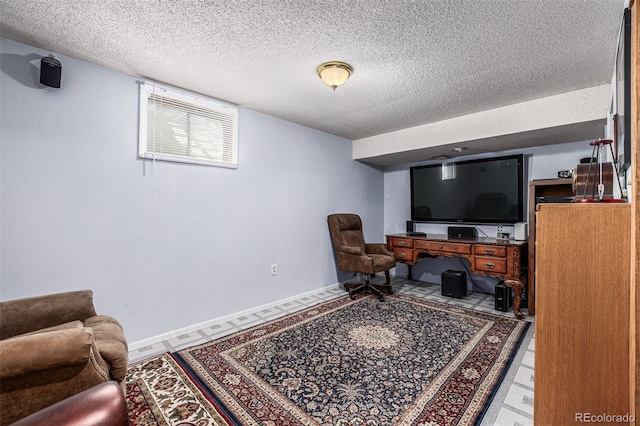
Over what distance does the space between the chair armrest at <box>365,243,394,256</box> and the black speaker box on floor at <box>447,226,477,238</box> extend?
2.95 ft

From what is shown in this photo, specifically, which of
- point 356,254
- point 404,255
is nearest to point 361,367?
point 356,254

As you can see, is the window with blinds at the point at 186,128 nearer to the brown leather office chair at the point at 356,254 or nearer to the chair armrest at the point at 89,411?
the brown leather office chair at the point at 356,254

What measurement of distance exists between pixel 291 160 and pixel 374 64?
1.67 m

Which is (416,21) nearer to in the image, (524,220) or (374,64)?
(374,64)

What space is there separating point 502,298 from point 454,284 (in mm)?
571

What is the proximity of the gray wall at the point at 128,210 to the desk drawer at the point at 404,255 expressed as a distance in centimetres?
136

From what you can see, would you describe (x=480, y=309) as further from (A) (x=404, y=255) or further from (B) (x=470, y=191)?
(B) (x=470, y=191)

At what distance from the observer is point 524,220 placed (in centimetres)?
354

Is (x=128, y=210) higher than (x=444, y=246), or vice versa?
(x=128, y=210)

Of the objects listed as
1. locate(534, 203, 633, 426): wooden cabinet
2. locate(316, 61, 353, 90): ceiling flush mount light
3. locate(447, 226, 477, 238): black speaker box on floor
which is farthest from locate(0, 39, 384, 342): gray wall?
locate(534, 203, 633, 426): wooden cabinet

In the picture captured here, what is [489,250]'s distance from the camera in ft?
10.4

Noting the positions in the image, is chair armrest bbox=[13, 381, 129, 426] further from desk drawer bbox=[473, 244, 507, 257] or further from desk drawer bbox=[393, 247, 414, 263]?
desk drawer bbox=[393, 247, 414, 263]

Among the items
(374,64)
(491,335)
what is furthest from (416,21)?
(491,335)

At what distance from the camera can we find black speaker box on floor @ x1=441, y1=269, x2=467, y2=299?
3568 millimetres
